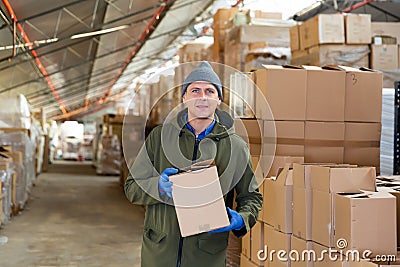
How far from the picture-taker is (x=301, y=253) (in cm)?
274

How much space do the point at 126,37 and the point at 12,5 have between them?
463 centimetres

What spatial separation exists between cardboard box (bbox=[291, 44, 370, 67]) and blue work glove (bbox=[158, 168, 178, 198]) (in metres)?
3.02

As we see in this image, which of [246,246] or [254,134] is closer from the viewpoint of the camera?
[254,134]

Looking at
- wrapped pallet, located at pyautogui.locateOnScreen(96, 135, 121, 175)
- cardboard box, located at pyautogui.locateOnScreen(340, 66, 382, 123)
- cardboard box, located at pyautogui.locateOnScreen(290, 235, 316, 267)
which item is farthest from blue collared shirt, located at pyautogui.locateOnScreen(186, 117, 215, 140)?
wrapped pallet, located at pyautogui.locateOnScreen(96, 135, 121, 175)

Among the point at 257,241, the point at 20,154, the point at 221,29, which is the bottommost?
the point at 257,241

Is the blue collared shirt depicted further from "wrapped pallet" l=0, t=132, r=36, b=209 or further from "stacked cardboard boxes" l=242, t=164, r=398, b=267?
"wrapped pallet" l=0, t=132, r=36, b=209

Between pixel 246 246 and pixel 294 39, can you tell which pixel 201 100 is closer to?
pixel 246 246

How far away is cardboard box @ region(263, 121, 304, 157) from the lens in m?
3.19

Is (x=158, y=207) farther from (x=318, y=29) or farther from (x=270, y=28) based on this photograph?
(x=270, y=28)

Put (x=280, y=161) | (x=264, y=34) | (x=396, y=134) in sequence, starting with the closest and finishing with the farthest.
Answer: (x=280, y=161), (x=396, y=134), (x=264, y=34)

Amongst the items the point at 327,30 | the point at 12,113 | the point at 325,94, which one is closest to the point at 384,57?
the point at 327,30

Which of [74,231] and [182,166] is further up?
[182,166]

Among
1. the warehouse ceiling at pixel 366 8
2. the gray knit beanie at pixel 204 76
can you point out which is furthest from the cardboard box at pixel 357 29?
the warehouse ceiling at pixel 366 8

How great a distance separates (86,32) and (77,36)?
15 cm
